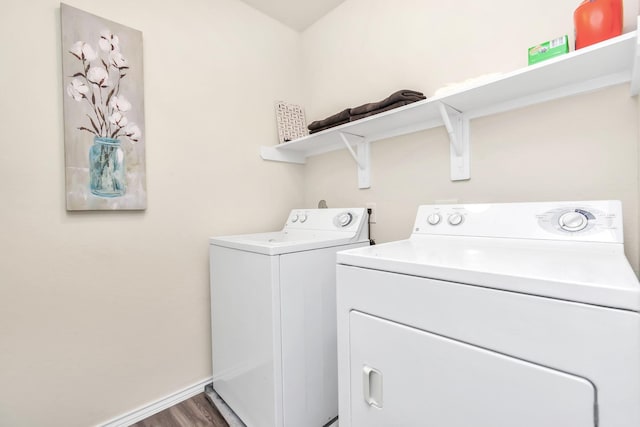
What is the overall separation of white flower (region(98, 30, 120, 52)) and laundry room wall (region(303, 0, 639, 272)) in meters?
1.27

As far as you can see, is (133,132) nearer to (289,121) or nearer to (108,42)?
(108,42)

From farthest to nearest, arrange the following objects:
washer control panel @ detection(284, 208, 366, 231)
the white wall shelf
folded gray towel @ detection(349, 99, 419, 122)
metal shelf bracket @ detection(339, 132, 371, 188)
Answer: metal shelf bracket @ detection(339, 132, 371, 188), washer control panel @ detection(284, 208, 366, 231), folded gray towel @ detection(349, 99, 419, 122), the white wall shelf

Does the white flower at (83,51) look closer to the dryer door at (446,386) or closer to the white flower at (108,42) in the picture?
the white flower at (108,42)

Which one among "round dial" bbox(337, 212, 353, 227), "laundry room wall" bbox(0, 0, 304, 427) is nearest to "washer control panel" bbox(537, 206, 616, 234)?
"round dial" bbox(337, 212, 353, 227)

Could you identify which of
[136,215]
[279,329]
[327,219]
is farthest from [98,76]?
[279,329]

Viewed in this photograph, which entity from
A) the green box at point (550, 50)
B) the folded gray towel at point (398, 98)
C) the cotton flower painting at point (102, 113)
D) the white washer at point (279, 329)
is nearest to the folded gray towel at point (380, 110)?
the folded gray towel at point (398, 98)

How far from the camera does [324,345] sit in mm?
1382

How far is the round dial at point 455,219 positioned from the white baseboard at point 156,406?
5.48ft

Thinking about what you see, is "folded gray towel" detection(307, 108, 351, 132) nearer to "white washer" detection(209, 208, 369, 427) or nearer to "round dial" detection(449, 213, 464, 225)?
"white washer" detection(209, 208, 369, 427)

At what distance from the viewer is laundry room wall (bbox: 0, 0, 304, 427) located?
4.12 ft

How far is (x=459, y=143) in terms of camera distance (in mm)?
1453

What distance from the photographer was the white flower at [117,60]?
145 cm

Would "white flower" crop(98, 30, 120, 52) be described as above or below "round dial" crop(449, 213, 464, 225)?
above

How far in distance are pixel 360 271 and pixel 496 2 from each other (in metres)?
1.41
